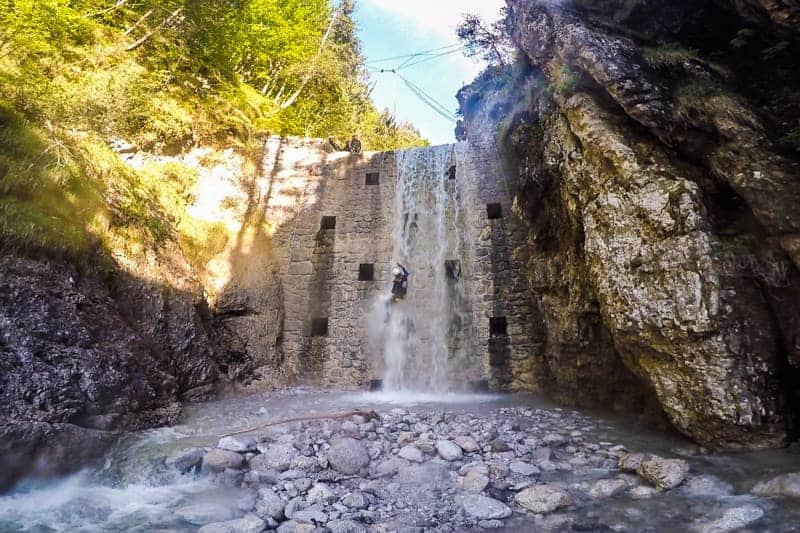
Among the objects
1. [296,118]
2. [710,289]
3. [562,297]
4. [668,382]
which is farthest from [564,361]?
[296,118]

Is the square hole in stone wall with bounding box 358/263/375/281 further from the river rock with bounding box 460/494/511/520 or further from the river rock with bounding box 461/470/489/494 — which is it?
the river rock with bounding box 460/494/511/520

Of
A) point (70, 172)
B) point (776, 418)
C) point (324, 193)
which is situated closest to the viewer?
point (776, 418)

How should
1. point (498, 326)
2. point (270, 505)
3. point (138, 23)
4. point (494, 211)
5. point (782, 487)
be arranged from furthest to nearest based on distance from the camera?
point (494, 211) < point (138, 23) < point (498, 326) < point (270, 505) < point (782, 487)

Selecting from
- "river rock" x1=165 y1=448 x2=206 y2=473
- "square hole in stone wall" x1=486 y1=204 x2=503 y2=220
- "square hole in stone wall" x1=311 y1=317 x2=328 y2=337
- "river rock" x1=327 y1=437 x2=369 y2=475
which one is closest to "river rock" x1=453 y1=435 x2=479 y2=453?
"river rock" x1=327 y1=437 x2=369 y2=475

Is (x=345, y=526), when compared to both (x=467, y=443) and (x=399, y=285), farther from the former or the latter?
(x=399, y=285)

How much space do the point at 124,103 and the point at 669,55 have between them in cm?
946

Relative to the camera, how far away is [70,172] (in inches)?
275

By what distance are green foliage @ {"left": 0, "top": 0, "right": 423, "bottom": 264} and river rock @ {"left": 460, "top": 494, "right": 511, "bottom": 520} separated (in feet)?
20.8

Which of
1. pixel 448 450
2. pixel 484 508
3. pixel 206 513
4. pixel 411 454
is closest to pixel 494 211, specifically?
pixel 448 450

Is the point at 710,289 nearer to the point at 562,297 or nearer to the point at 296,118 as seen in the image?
the point at 562,297

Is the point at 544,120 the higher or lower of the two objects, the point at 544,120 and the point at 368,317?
the higher

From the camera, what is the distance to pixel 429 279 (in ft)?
36.1

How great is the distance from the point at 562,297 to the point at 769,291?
11.3 feet

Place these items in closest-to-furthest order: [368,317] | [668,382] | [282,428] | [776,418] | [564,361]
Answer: [776,418] < [668,382] < [282,428] < [564,361] < [368,317]
